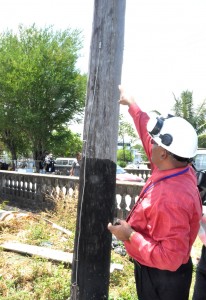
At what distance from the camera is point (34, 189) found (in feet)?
32.1

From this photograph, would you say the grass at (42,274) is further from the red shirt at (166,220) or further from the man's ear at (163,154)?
the man's ear at (163,154)

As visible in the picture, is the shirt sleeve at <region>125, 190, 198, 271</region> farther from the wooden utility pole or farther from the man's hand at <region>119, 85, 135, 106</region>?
the man's hand at <region>119, 85, 135, 106</region>

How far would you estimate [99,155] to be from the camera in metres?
3.01

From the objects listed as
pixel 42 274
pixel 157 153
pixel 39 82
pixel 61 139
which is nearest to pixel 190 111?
pixel 61 139

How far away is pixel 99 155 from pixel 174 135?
97 centimetres

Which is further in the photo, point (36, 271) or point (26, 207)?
point (26, 207)

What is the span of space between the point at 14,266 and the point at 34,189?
18.6 feet

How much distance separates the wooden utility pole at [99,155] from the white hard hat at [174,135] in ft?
2.73

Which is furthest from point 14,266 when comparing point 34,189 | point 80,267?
point 34,189

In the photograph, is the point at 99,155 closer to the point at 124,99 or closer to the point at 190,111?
the point at 124,99

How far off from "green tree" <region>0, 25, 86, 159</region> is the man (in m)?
22.5

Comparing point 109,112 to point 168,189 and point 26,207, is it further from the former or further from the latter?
point 26,207

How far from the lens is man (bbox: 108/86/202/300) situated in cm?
197

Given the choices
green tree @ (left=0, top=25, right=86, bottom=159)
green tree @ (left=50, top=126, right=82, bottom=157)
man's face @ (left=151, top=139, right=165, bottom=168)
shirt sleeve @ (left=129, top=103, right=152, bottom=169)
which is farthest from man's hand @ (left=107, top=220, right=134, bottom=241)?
green tree @ (left=50, top=126, right=82, bottom=157)
